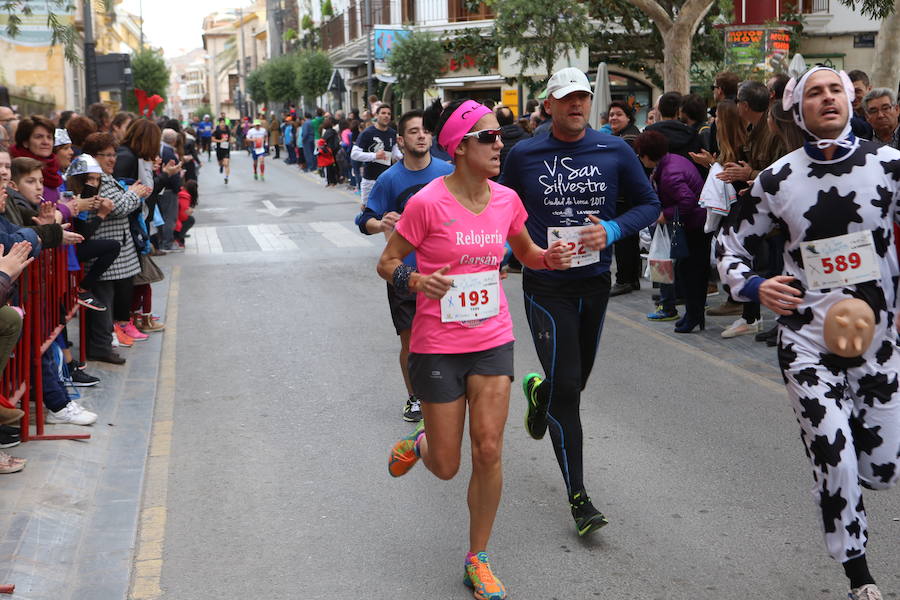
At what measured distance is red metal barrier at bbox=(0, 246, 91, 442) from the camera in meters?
6.25

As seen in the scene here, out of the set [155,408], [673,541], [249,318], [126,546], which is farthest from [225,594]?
[249,318]

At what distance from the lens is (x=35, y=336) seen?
6.45 meters

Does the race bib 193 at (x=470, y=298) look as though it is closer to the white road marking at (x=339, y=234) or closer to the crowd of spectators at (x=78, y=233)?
the crowd of spectators at (x=78, y=233)

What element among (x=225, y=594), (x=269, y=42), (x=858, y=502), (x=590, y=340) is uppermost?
(x=269, y=42)

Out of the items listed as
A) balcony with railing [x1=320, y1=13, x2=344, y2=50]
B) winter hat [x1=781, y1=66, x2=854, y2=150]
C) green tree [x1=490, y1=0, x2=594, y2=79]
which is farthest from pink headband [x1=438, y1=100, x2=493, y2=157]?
balcony with railing [x1=320, y1=13, x2=344, y2=50]

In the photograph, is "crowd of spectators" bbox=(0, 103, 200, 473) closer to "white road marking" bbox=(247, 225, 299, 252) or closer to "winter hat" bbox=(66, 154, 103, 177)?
"winter hat" bbox=(66, 154, 103, 177)

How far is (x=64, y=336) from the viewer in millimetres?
7832

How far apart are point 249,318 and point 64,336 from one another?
3.11 metres

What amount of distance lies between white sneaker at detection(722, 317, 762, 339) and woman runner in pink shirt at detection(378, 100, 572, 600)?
17.8 feet

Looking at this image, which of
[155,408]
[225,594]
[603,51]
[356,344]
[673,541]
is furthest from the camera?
[603,51]

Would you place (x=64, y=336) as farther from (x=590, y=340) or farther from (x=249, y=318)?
(x=590, y=340)

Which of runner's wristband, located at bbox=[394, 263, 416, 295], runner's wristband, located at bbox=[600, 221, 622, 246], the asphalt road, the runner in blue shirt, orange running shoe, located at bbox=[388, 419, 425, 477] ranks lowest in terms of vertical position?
the asphalt road

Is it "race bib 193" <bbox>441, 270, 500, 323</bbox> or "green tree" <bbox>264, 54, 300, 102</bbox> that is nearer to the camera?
"race bib 193" <bbox>441, 270, 500, 323</bbox>

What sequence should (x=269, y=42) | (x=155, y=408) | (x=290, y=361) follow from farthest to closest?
(x=269, y=42), (x=290, y=361), (x=155, y=408)
